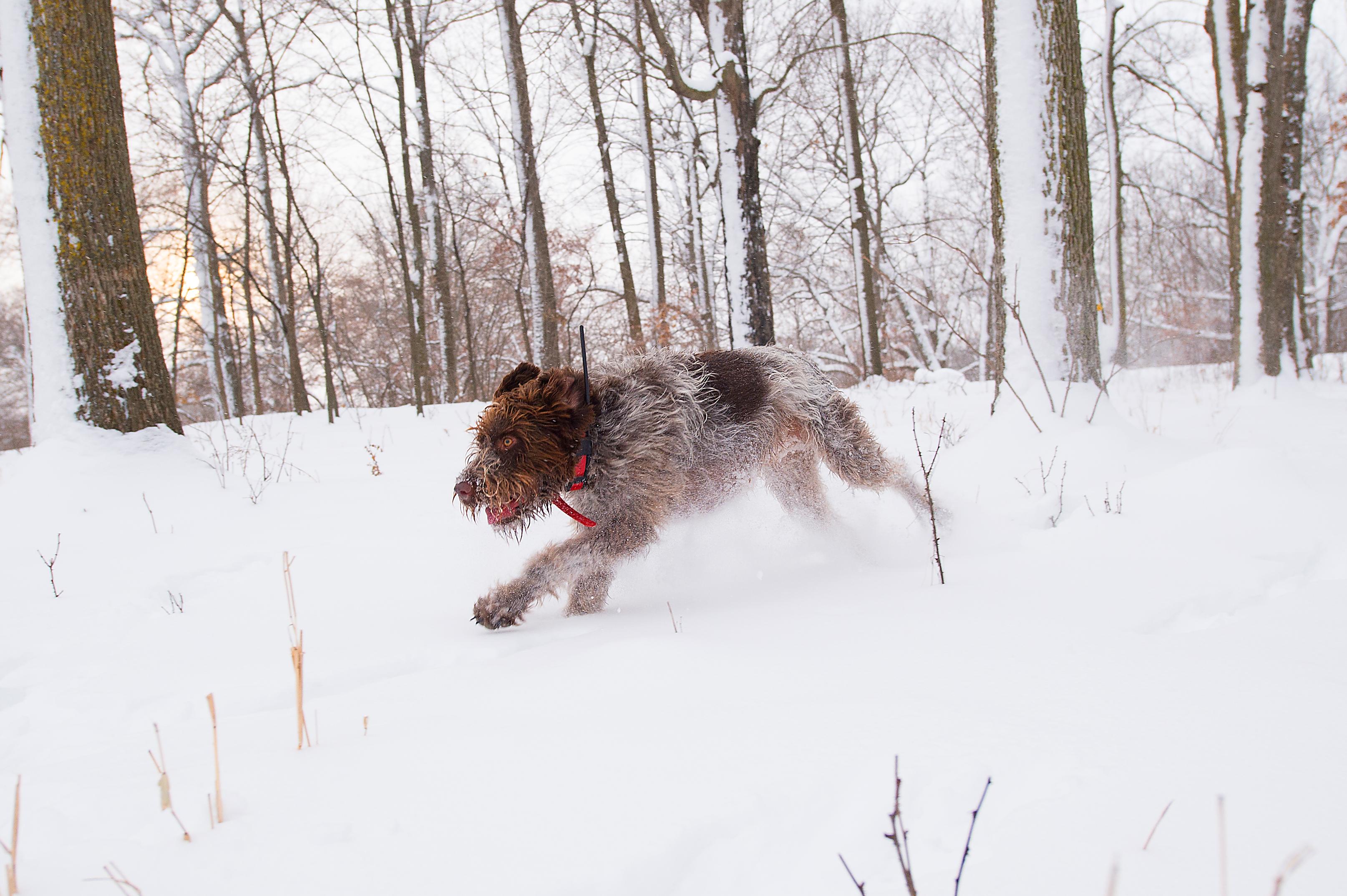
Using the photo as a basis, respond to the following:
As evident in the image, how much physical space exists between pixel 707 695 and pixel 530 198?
40.4ft

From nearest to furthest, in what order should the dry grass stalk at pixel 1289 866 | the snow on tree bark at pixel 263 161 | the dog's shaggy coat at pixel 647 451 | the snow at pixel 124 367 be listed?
the dry grass stalk at pixel 1289 866
the dog's shaggy coat at pixel 647 451
the snow at pixel 124 367
the snow on tree bark at pixel 263 161

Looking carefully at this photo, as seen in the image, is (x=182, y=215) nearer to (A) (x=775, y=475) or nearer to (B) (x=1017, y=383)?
(A) (x=775, y=475)

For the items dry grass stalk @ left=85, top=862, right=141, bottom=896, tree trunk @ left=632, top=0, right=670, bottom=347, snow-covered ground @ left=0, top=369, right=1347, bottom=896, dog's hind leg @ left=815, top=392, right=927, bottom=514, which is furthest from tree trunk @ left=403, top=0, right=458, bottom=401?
dry grass stalk @ left=85, top=862, right=141, bottom=896

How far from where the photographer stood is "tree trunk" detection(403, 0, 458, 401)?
559 inches

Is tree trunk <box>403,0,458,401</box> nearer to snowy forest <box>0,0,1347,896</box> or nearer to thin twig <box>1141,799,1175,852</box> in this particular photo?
snowy forest <box>0,0,1347,896</box>

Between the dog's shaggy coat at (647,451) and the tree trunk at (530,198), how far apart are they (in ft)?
29.5

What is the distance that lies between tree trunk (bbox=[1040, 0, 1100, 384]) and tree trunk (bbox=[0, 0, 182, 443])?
6623 millimetres

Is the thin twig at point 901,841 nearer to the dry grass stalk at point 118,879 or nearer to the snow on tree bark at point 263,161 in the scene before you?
the dry grass stalk at point 118,879

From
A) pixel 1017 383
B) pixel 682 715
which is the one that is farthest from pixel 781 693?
pixel 1017 383

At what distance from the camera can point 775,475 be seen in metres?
4.43

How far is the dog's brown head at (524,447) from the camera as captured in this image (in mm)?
3166

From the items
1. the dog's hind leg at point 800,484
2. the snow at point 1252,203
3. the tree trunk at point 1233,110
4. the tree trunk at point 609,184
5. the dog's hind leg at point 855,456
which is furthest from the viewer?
the tree trunk at point 609,184

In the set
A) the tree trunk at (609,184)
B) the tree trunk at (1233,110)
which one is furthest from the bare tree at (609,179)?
the tree trunk at (1233,110)

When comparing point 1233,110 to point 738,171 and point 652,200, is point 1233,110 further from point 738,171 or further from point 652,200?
point 652,200
